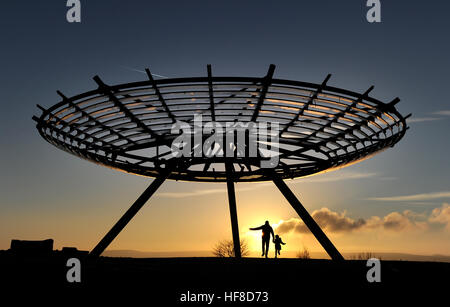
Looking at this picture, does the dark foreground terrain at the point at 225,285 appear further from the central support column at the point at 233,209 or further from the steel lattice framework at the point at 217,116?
the central support column at the point at 233,209

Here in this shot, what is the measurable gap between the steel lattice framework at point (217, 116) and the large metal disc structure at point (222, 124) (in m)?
0.04

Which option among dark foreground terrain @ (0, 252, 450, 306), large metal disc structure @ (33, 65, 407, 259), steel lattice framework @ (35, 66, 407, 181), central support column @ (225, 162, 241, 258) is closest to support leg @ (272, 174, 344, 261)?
large metal disc structure @ (33, 65, 407, 259)

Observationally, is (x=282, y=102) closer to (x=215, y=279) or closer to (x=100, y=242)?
(x=215, y=279)

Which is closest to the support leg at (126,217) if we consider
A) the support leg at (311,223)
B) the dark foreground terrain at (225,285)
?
the support leg at (311,223)

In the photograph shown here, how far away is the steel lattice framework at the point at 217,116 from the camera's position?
673 inches

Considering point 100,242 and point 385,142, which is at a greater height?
point 385,142

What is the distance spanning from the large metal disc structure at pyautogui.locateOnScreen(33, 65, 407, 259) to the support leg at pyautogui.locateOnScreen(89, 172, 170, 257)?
5 centimetres

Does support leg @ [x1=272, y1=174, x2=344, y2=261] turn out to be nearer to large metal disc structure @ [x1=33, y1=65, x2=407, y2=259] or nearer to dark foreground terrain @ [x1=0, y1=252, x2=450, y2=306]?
large metal disc structure @ [x1=33, y1=65, x2=407, y2=259]
